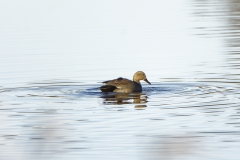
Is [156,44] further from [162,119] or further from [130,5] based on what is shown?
[130,5]

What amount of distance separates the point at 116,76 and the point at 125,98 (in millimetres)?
2537

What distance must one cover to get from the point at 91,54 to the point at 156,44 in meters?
2.31

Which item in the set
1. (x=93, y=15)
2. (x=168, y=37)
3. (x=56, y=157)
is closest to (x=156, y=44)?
(x=168, y=37)

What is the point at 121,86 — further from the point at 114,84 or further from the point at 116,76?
the point at 116,76

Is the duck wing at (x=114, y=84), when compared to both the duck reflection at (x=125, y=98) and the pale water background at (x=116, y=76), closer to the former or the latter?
the duck reflection at (x=125, y=98)

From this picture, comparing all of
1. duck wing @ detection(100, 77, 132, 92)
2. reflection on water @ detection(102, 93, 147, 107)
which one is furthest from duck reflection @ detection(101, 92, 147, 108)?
duck wing @ detection(100, 77, 132, 92)

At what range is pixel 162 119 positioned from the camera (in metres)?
11.6

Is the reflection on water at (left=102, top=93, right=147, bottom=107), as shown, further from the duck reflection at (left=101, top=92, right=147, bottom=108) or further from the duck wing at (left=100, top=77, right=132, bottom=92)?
the duck wing at (left=100, top=77, right=132, bottom=92)

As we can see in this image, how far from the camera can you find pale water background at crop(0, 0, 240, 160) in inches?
376

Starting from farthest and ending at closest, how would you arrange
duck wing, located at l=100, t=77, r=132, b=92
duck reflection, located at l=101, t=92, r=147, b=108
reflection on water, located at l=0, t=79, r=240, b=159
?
1. duck wing, located at l=100, t=77, r=132, b=92
2. duck reflection, located at l=101, t=92, r=147, b=108
3. reflection on water, located at l=0, t=79, r=240, b=159

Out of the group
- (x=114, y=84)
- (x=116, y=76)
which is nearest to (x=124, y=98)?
(x=114, y=84)

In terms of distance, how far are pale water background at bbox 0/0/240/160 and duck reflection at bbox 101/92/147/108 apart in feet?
0.14

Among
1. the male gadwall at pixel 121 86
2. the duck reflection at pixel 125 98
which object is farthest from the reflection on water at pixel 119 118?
the male gadwall at pixel 121 86

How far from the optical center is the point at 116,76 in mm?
16844
